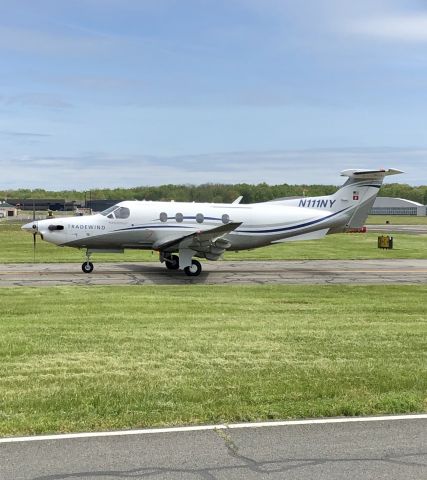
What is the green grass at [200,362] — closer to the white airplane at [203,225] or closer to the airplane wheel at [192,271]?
the airplane wheel at [192,271]

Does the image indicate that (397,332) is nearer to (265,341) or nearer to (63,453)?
(265,341)

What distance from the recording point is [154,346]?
9.31m

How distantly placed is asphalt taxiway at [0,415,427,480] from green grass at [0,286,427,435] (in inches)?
14.3

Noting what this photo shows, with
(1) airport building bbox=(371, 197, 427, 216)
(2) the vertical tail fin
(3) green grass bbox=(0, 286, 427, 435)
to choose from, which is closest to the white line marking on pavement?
(3) green grass bbox=(0, 286, 427, 435)

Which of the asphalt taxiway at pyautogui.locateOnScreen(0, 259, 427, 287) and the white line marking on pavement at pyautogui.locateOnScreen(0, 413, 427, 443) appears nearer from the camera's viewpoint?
the white line marking on pavement at pyautogui.locateOnScreen(0, 413, 427, 443)

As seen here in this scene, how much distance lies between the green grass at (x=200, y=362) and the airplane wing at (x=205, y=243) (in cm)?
706

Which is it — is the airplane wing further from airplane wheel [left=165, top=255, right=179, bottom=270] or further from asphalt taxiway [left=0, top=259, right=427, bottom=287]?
airplane wheel [left=165, top=255, right=179, bottom=270]

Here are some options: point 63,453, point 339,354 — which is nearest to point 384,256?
point 339,354

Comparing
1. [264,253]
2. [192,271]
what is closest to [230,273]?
[192,271]

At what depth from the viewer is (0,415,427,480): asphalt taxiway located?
15.3ft

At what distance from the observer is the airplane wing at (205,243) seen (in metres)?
21.9

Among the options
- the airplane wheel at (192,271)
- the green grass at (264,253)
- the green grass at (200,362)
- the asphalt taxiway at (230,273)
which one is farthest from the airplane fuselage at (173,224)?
the green grass at (200,362)

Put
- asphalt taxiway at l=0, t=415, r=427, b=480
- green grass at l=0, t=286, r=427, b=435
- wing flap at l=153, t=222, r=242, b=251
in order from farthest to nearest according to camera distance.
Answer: wing flap at l=153, t=222, r=242, b=251 → green grass at l=0, t=286, r=427, b=435 → asphalt taxiway at l=0, t=415, r=427, b=480

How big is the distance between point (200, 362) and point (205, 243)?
14643 millimetres
